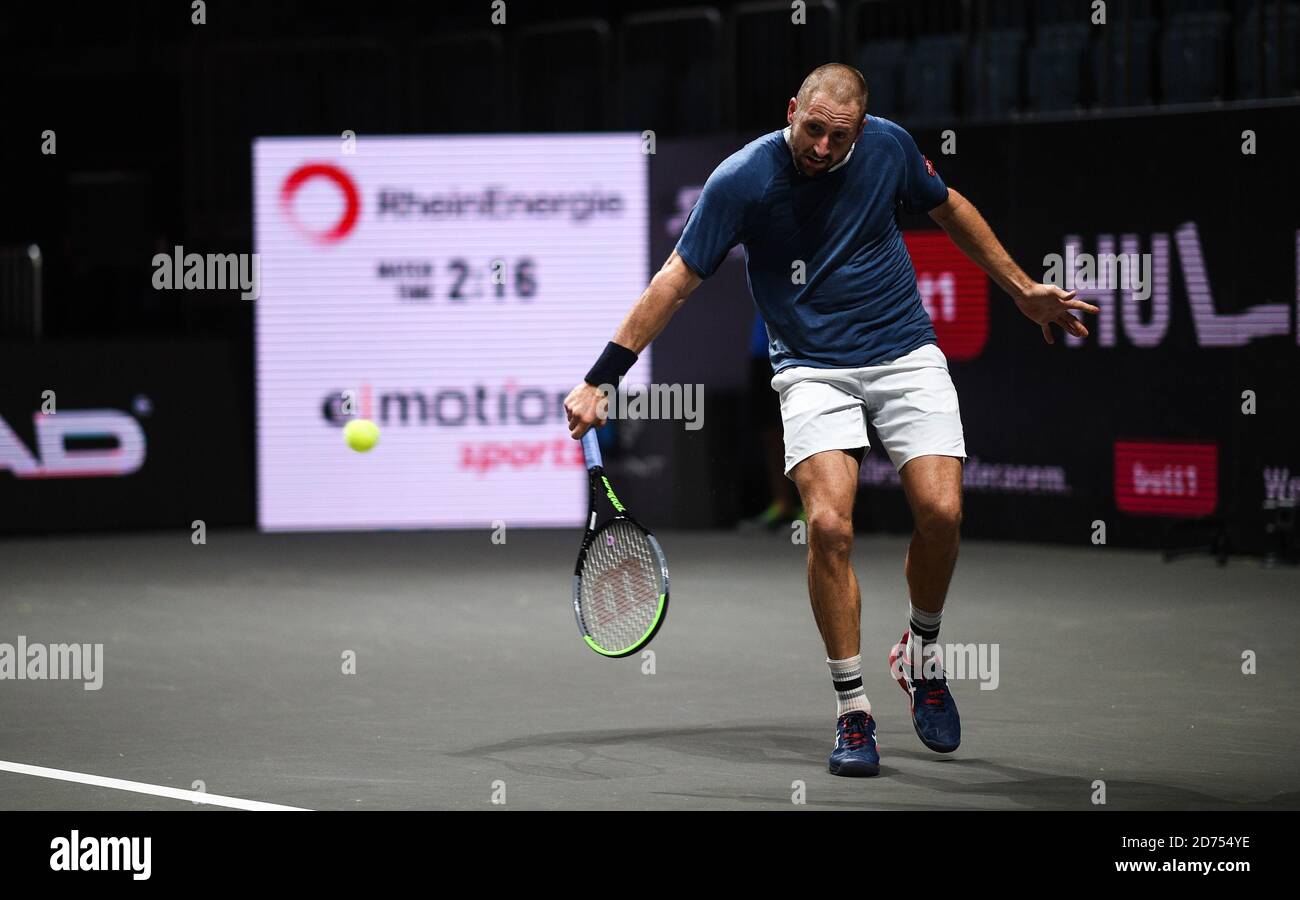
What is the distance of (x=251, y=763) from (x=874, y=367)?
2327 mm

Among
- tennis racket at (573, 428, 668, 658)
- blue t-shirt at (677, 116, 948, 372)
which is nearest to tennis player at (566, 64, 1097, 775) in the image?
blue t-shirt at (677, 116, 948, 372)

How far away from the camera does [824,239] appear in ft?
21.2

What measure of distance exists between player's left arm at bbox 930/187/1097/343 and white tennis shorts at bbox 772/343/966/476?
1.38 ft

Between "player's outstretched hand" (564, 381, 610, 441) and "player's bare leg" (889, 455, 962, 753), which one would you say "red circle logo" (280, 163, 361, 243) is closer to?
"player's bare leg" (889, 455, 962, 753)

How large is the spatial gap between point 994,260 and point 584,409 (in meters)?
1.52

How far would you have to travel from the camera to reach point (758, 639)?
934cm

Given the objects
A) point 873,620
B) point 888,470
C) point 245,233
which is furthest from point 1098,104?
point 245,233

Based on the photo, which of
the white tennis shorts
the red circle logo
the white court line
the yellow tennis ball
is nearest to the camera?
the white court line

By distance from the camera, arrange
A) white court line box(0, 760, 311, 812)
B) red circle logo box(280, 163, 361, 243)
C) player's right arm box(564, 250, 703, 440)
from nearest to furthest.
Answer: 1. white court line box(0, 760, 311, 812)
2. player's right arm box(564, 250, 703, 440)
3. red circle logo box(280, 163, 361, 243)

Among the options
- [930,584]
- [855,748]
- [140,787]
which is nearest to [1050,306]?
[930,584]

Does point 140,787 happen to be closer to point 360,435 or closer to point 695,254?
point 695,254

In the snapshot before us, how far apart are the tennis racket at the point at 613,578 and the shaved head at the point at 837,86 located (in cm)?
124

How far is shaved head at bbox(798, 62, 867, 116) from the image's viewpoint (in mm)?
6152

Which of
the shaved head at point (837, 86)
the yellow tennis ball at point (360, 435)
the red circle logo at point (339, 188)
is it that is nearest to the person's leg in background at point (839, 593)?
the shaved head at point (837, 86)
